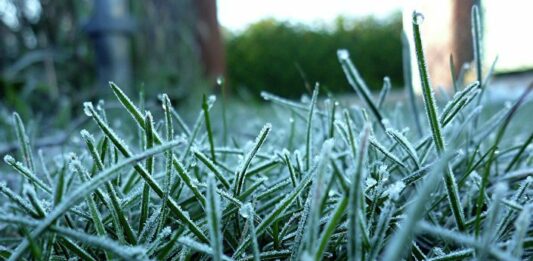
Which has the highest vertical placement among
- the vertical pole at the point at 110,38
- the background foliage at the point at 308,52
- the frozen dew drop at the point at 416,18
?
the frozen dew drop at the point at 416,18

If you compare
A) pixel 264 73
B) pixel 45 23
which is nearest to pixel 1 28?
pixel 45 23

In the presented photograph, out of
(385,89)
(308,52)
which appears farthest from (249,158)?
(308,52)

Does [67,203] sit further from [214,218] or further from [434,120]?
[434,120]

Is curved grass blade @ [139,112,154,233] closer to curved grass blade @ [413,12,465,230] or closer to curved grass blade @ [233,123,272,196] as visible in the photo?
curved grass blade @ [233,123,272,196]

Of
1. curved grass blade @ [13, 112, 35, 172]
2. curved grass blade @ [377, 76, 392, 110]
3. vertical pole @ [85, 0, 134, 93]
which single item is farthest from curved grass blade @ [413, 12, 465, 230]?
vertical pole @ [85, 0, 134, 93]

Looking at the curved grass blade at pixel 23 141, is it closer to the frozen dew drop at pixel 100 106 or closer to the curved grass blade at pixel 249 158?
the frozen dew drop at pixel 100 106

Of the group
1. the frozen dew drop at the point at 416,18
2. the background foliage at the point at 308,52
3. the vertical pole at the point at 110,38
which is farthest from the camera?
the background foliage at the point at 308,52

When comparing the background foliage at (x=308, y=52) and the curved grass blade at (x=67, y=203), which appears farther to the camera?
the background foliage at (x=308, y=52)

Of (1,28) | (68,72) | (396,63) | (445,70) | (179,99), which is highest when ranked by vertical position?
(1,28)

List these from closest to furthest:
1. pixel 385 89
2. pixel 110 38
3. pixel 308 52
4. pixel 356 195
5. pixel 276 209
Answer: pixel 356 195, pixel 276 209, pixel 385 89, pixel 110 38, pixel 308 52

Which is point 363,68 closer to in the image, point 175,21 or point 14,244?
point 175,21

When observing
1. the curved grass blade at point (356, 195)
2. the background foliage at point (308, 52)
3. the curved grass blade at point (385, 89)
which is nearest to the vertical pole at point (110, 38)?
the curved grass blade at point (385, 89)
